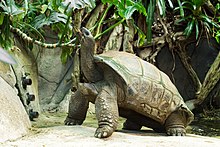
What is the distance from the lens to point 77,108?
2.22m

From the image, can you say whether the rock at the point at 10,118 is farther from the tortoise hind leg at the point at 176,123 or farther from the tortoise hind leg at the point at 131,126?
the tortoise hind leg at the point at 176,123

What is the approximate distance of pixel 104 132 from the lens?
1.75 metres

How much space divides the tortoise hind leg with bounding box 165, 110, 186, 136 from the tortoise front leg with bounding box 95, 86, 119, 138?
0.44 metres

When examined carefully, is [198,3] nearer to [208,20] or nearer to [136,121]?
[208,20]

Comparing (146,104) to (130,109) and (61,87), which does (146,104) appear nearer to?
(130,109)

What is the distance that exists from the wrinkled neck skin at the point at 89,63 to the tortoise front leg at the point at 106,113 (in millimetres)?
145

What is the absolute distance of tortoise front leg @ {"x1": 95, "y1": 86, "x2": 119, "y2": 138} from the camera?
1.78 m

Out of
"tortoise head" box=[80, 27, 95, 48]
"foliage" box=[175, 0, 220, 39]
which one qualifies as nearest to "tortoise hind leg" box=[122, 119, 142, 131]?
"tortoise head" box=[80, 27, 95, 48]

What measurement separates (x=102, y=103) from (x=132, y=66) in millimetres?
326

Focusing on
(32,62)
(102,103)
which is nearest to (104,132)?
(102,103)

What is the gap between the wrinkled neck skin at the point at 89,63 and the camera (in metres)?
2.00

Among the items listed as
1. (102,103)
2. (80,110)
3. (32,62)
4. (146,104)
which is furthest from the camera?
(32,62)

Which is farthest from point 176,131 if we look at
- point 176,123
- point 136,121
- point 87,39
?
point 87,39

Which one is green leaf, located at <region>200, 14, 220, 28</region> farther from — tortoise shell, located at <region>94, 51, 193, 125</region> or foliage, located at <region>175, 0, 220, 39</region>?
tortoise shell, located at <region>94, 51, 193, 125</region>
